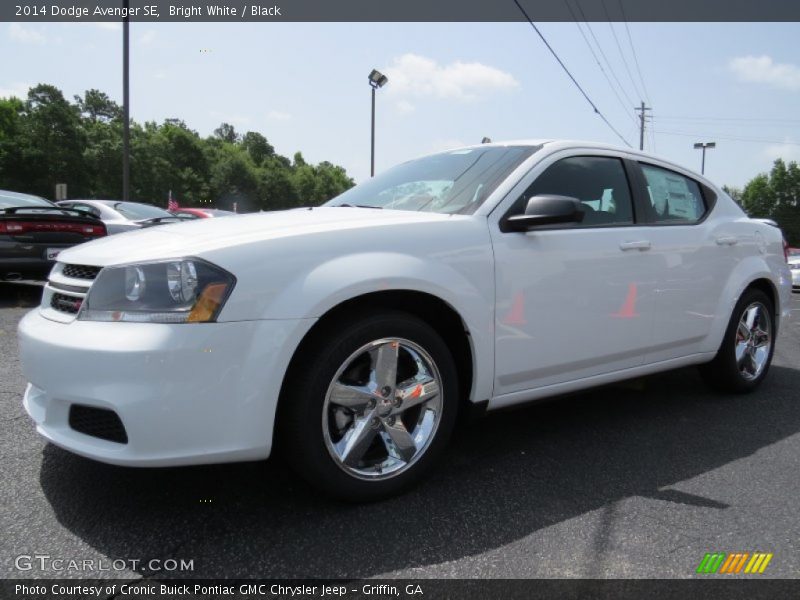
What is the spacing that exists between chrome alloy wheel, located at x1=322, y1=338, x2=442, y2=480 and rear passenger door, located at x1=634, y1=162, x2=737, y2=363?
1533mm

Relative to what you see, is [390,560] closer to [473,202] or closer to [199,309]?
[199,309]

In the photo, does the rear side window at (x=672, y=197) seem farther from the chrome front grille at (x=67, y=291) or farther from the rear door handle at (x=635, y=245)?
the chrome front grille at (x=67, y=291)

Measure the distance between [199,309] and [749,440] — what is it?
2892 mm

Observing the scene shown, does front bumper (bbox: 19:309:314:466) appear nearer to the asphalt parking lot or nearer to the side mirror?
the asphalt parking lot

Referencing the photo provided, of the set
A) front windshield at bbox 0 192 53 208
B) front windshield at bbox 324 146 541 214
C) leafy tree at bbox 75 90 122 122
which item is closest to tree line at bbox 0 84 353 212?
leafy tree at bbox 75 90 122 122

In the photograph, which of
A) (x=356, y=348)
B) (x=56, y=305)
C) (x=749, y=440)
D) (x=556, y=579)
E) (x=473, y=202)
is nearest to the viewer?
(x=556, y=579)

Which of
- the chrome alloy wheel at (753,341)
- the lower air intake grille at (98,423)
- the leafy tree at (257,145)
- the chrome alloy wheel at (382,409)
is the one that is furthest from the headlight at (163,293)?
the leafy tree at (257,145)

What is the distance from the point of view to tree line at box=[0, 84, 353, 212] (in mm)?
56719

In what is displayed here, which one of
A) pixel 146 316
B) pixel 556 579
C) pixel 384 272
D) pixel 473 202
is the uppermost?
pixel 473 202

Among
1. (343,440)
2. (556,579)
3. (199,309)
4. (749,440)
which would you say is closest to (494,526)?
(556,579)

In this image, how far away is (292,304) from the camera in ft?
6.99

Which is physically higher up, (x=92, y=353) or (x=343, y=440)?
(x=92, y=353)

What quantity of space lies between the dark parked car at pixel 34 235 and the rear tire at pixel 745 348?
6278 millimetres

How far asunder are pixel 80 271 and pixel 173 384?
757mm
